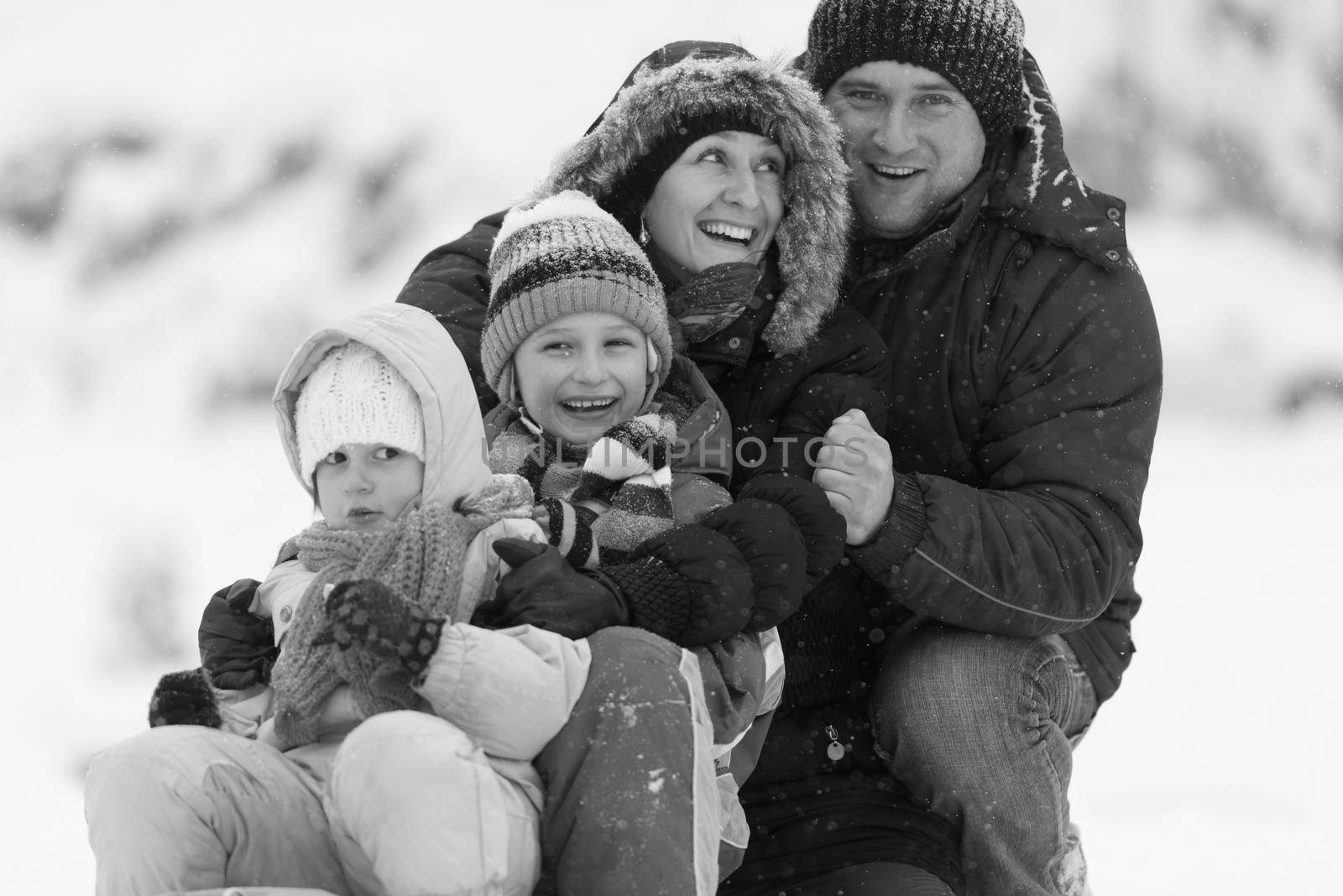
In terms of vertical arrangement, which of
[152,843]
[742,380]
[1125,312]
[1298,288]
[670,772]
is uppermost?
[1298,288]

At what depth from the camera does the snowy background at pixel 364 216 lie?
722 cm

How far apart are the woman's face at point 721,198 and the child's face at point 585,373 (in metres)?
0.30

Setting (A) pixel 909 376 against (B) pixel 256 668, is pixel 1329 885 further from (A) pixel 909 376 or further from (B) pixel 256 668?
(B) pixel 256 668

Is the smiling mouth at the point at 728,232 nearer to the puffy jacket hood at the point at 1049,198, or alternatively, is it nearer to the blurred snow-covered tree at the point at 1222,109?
the puffy jacket hood at the point at 1049,198

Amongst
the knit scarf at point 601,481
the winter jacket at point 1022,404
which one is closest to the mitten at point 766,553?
the knit scarf at point 601,481

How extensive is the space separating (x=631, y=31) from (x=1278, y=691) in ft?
16.5

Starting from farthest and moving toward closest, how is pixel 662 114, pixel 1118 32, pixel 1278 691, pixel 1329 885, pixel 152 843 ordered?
pixel 1118 32 → pixel 1278 691 → pixel 1329 885 → pixel 662 114 → pixel 152 843

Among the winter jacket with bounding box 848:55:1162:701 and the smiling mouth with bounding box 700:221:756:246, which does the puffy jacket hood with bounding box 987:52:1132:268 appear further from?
the smiling mouth with bounding box 700:221:756:246

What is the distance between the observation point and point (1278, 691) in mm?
5598

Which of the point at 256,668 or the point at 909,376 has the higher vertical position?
the point at 909,376

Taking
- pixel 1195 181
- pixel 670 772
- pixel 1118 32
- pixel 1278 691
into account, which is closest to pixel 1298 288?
pixel 1195 181

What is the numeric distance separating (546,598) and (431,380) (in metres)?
0.32

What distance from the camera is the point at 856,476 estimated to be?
235 cm

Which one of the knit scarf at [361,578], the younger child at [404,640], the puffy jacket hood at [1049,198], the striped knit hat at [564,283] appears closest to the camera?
the younger child at [404,640]
